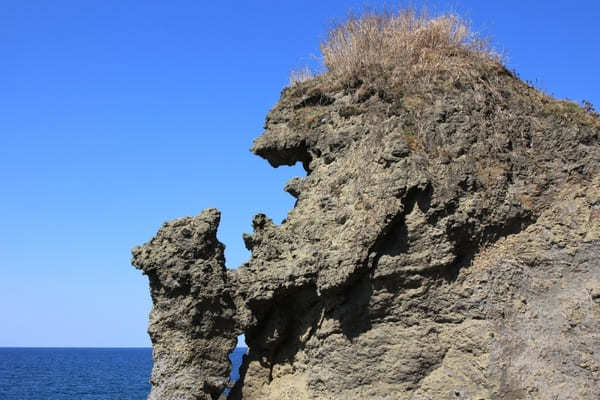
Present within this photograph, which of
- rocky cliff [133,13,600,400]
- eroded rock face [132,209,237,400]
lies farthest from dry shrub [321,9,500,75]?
eroded rock face [132,209,237,400]

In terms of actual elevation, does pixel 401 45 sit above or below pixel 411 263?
above

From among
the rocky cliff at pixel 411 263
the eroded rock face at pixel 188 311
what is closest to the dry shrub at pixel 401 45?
the rocky cliff at pixel 411 263

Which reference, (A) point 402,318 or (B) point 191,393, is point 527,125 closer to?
(A) point 402,318

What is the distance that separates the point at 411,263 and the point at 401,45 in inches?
178

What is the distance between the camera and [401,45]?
1207cm

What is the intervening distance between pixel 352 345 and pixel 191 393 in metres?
2.83

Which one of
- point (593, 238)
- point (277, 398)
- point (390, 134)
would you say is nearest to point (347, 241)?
point (390, 134)

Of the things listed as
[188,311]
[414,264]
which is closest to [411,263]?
[414,264]

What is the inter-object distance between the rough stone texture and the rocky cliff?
23 mm

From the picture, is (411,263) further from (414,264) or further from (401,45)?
(401,45)

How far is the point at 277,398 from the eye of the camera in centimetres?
1050

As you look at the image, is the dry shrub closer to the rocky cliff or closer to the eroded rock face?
the rocky cliff

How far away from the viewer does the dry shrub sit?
11820 mm

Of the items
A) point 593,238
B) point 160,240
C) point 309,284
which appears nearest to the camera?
point 593,238
